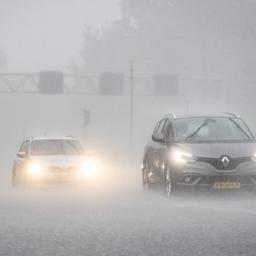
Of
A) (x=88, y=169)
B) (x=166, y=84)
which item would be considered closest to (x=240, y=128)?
(x=88, y=169)

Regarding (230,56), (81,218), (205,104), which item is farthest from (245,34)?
(81,218)

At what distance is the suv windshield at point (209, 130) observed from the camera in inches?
735

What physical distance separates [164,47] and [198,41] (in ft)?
14.4

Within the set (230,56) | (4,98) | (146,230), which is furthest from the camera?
(4,98)

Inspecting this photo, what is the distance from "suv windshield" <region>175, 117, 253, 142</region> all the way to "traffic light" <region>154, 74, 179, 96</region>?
4826cm

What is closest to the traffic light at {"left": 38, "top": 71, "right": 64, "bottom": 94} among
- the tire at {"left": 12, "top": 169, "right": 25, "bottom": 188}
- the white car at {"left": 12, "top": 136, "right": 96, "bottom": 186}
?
the tire at {"left": 12, "top": 169, "right": 25, "bottom": 188}

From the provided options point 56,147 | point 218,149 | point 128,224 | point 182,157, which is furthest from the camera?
point 56,147

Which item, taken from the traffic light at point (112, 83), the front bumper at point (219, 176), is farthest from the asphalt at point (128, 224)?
the traffic light at point (112, 83)

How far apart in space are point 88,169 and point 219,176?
221 inches

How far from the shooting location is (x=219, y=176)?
1756cm

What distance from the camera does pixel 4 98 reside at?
135125mm

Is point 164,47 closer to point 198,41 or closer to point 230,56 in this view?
point 198,41

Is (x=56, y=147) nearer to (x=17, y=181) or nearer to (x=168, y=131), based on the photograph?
(x=17, y=181)

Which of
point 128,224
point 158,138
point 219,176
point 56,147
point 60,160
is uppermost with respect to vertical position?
point 56,147
